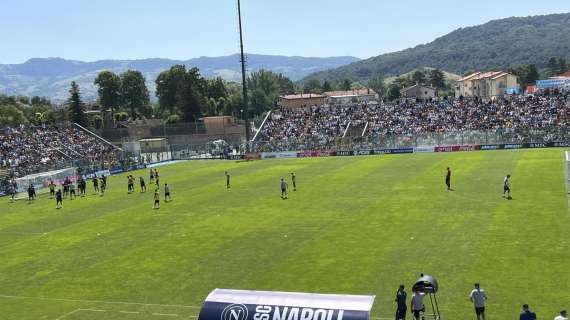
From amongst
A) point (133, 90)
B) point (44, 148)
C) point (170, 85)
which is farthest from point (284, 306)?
point (133, 90)

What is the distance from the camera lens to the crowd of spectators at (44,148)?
6228cm

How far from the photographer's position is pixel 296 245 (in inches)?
1000

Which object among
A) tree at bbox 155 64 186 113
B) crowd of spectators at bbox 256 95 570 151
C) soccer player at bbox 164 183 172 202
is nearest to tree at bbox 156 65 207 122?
tree at bbox 155 64 186 113

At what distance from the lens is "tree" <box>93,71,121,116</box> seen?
132562mm

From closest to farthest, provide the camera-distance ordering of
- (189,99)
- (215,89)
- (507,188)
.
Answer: (507,188) < (189,99) < (215,89)

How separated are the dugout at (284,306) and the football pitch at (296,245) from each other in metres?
4.97

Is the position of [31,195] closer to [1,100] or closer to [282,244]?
[282,244]

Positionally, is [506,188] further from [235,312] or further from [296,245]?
[235,312]

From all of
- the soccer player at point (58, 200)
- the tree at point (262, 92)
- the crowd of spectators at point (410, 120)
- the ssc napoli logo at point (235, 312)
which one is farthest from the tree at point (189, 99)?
the ssc napoli logo at point (235, 312)

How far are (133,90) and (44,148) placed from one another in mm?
74233

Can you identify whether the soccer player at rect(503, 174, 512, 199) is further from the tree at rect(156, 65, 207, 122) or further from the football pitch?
Answer: the tree at rect(156, 65, 207, 122)

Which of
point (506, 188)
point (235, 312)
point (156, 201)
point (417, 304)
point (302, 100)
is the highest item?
point (302, 100)

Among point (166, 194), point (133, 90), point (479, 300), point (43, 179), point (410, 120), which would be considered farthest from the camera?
point (133, 90)

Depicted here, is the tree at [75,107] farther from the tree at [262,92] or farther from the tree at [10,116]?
the tree at [262,92]
